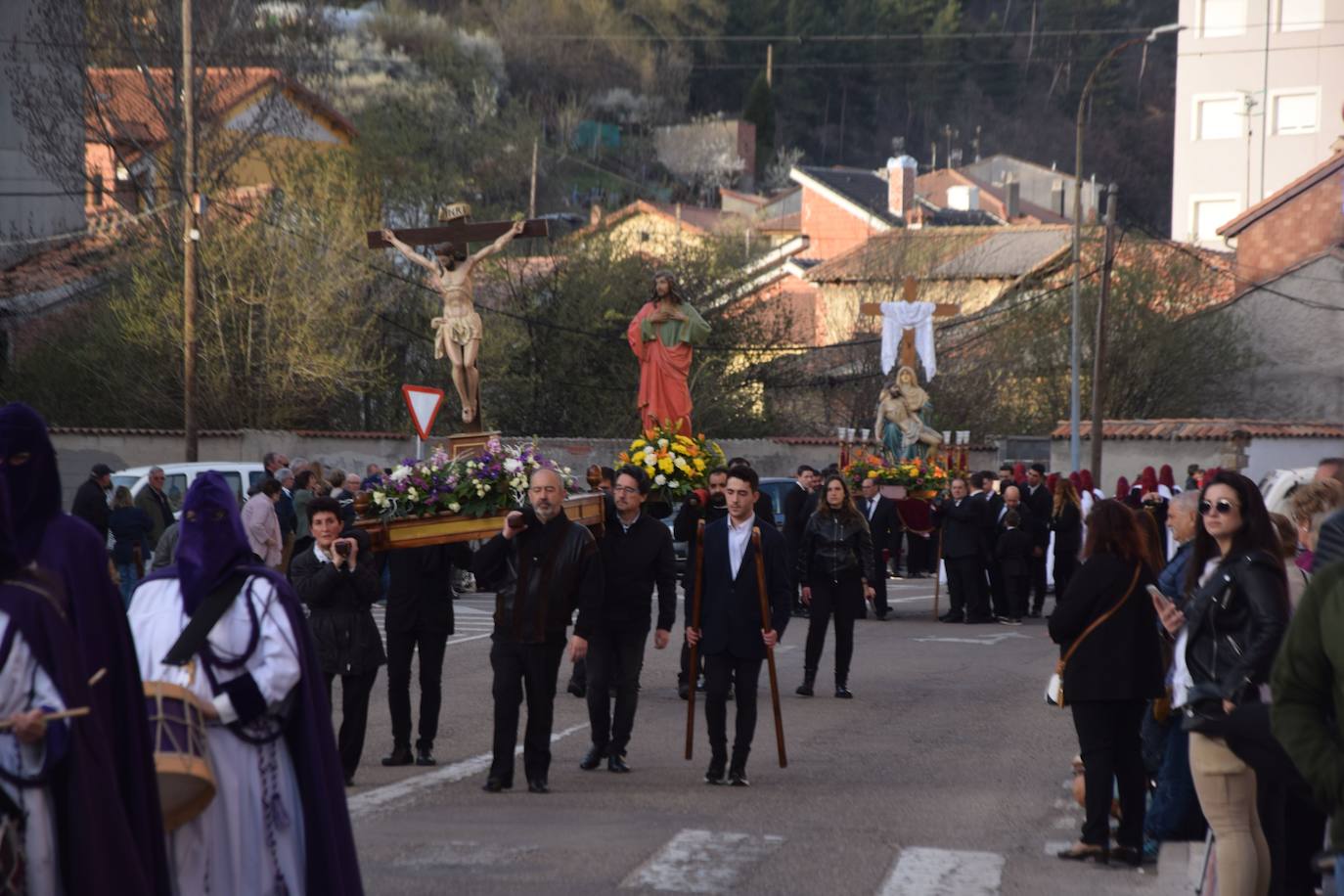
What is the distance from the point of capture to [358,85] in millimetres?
71062

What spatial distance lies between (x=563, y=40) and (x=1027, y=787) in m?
79.9

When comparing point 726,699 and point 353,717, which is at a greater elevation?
point 726,699

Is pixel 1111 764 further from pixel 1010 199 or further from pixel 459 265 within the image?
pixel 1010 199

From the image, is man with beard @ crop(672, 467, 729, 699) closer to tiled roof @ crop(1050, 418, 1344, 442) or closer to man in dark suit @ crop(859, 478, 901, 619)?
man in dark suit @ crop(859, 478, 901, 619)

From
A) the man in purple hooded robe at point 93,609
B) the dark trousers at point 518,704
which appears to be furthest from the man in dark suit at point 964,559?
the man in purple hooded robe at point 93,609

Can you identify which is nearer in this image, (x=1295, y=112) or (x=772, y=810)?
(x=772, y=810)

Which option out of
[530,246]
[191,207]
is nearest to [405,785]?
[191,207]

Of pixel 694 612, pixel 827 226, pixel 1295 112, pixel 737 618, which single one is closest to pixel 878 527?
pixel 694 612

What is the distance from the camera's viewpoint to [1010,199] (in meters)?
77.3

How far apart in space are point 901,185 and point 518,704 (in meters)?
62.3

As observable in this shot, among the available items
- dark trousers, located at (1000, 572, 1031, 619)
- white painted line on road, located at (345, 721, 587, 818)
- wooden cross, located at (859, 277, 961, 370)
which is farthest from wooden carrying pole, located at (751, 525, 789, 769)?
wooden cross, located at (859, 277, 961, 370)

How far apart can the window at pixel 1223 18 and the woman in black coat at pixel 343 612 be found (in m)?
66.2

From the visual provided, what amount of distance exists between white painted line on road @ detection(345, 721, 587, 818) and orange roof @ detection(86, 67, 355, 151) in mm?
27901

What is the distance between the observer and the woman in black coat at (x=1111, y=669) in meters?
8.58
